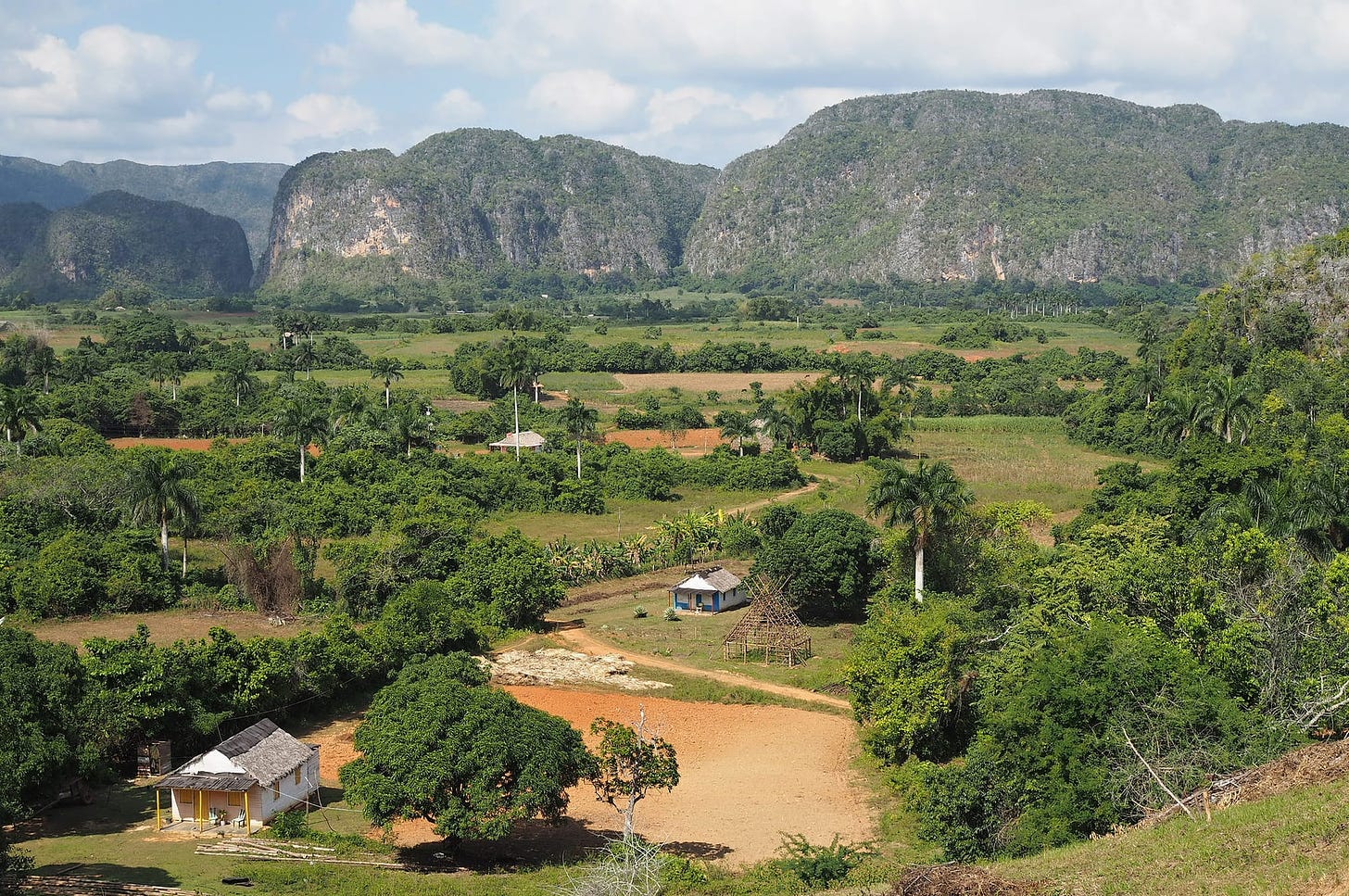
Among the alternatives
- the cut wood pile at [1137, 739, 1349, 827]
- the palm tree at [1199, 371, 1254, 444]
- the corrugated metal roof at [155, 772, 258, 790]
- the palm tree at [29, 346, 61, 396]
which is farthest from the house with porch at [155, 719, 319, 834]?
the palm tree at [29, 346, 61, 396]

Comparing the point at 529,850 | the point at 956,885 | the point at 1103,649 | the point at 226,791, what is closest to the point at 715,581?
the point at 1103,649

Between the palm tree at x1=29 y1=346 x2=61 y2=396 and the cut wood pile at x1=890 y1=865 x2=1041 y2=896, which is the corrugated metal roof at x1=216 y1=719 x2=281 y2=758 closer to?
the cut wood pile at x1=890 y1=865 x2=1041 y2=896

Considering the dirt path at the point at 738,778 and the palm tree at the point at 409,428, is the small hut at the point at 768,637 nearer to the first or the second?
the dirt path at the point at 738,778

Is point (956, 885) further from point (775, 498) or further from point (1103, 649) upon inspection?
point (775, 498)

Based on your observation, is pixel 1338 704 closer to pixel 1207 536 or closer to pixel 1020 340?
pixel 1207 536

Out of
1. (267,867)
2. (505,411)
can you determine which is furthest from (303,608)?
(505,411)

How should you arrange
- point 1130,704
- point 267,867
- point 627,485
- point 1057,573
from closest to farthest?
point 267,867, point 1130,704, point 1057,573, point 627,485
